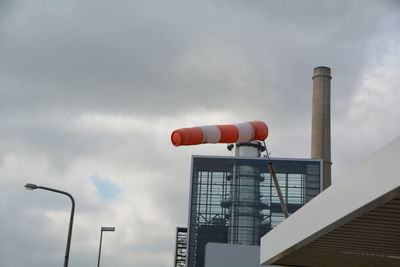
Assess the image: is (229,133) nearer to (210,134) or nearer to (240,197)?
(210,134)

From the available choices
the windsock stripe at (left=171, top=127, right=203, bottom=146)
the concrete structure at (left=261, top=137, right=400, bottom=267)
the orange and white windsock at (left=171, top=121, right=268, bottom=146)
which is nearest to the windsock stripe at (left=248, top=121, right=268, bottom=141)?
the orange and white windsock at (left=171, top=121, right=268, bottom=146)

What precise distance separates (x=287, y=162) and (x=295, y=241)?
6902 centimetres

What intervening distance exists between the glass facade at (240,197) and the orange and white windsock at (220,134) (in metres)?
58.8

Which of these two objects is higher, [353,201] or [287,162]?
[287,162]

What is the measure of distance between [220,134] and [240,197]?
60.5 metres

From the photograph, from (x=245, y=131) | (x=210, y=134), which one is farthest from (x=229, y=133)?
(x=210, y=134)

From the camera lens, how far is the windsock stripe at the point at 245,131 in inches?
917

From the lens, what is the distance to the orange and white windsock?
21469 mm

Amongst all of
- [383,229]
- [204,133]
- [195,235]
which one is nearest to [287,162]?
[195,235]

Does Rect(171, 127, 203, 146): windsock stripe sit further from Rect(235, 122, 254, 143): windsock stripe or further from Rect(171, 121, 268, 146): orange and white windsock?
Rect(235, 122, 254, 143): windsock stripe

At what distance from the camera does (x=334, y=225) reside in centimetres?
1366

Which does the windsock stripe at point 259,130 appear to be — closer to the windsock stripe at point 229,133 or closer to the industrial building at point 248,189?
the windsock stripe at point 229,133

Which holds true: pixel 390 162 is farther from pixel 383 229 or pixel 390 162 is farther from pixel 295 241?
pixel 295 241

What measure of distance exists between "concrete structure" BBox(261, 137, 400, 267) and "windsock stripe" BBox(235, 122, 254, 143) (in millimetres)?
4097
